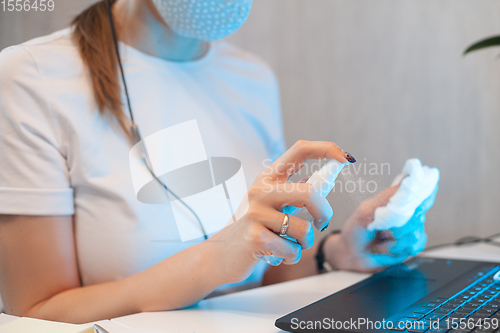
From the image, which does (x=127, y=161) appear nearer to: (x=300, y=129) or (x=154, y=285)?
(x=154, y=285)

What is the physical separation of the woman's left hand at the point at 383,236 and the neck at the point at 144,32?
317 millimetres

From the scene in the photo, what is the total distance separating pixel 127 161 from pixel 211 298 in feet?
0.62

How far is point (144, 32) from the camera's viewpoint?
526 mm

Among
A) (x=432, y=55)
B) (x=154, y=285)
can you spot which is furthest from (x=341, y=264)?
(x=432, y=55)

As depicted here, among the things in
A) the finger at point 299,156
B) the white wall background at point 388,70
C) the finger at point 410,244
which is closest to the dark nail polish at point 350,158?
the finger at point 299,156

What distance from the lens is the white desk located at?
372 millimetres

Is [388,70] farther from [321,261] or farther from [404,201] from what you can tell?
[404,201]

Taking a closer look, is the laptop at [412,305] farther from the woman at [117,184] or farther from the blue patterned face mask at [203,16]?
the blue patterned face mask at [203,16]

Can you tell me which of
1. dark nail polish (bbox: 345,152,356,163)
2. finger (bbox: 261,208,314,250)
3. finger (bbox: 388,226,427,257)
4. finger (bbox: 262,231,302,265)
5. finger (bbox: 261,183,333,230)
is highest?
dark nail polish (bbox: 345,152,356,163)

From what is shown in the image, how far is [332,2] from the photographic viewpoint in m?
0.97

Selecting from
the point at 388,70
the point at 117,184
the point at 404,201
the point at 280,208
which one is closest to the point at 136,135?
the point at 117,184

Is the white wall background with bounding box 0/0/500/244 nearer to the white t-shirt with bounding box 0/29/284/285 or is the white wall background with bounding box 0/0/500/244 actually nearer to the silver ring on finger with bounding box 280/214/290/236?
the white t-shirt with bounding box 0/29/284/285

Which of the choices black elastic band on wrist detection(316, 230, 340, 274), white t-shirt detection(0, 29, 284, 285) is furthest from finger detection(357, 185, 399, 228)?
black elastic band on wrist detection(316, 230, 340, 274)

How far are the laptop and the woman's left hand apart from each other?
1.1 inches
